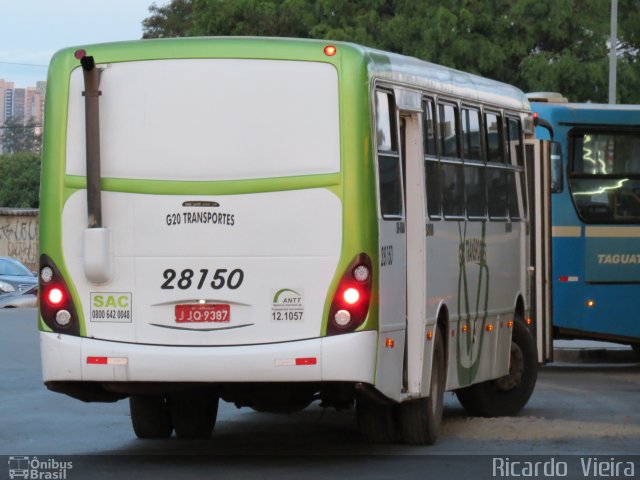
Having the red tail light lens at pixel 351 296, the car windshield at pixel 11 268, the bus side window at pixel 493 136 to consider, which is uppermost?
the bus side window at pixel 493 136

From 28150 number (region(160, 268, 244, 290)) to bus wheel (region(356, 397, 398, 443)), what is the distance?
185cm

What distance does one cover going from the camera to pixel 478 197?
14250 millimetres

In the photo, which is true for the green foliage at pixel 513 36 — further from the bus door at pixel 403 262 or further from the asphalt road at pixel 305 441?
the bus door at pixel 403 262

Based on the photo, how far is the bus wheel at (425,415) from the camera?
12.5m

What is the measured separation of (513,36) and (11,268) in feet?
48.4

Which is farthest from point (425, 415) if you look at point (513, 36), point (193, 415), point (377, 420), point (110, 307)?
point (513, 36)

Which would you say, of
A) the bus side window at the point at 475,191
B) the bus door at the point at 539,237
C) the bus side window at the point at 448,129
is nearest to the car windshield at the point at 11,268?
the bus door at the point at 539,237

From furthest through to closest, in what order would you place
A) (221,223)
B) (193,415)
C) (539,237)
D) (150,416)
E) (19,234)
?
(19,234) → (539,237) → (193,415) → (150,416) → (221,223)

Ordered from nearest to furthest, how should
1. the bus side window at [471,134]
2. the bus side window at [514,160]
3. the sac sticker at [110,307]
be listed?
1. the sac sticker at [110,307]
2. the bus side window at [471,134]
3. the bus side window at [514,160]

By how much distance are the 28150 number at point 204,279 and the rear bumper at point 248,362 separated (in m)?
0.39

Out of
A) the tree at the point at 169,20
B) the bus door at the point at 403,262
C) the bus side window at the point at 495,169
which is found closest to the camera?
the bus door at the point at 403,262

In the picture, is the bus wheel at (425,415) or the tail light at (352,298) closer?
the tail light at (352,298)

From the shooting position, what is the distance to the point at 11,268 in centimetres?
4478

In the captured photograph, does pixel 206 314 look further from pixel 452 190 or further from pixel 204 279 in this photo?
pixel 452 190
